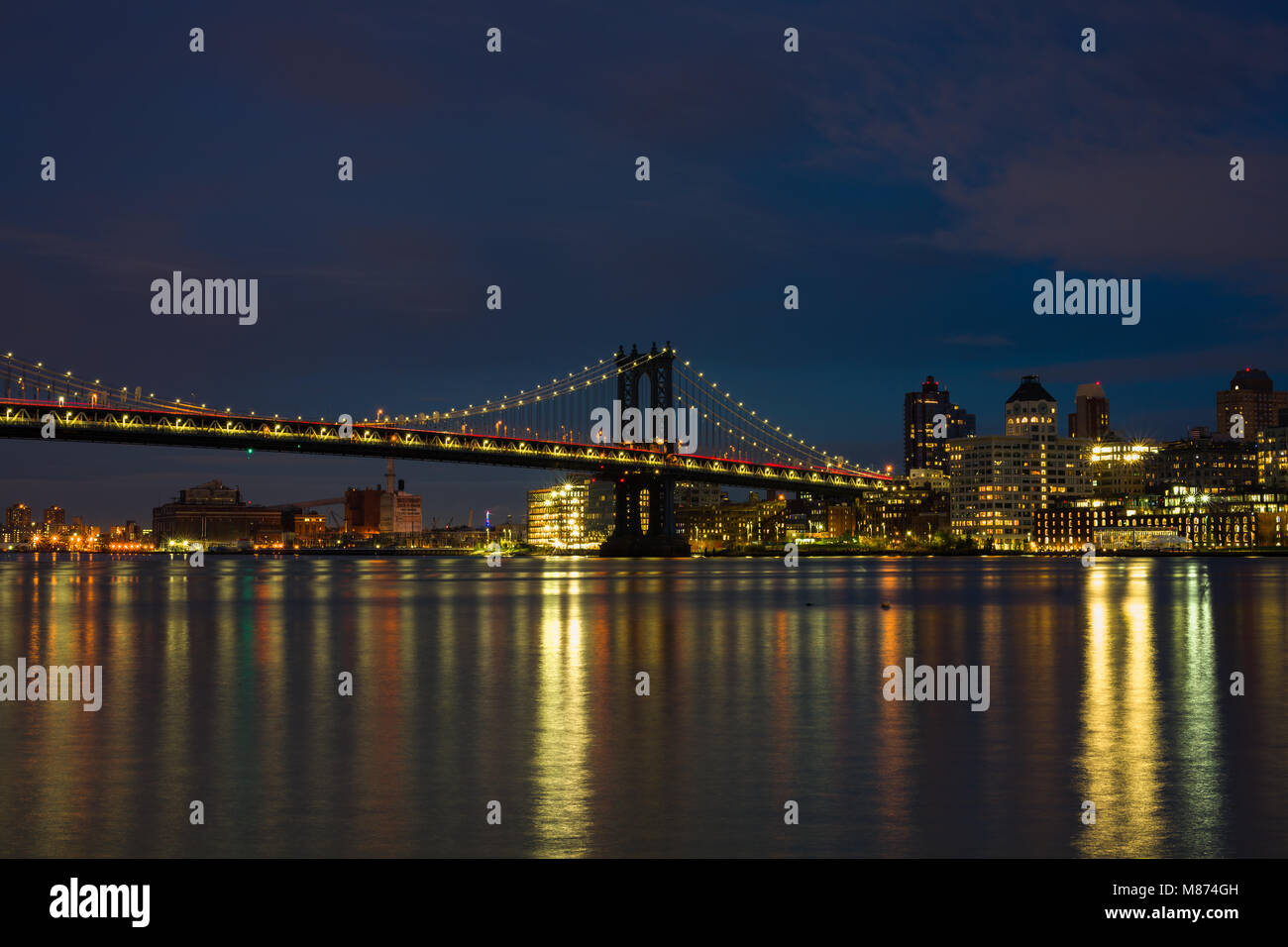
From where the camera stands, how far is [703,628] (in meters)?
35.5

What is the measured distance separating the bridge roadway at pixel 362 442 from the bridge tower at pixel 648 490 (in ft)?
8.73

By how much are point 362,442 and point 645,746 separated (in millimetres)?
88186

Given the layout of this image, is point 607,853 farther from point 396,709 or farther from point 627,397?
point 627,397

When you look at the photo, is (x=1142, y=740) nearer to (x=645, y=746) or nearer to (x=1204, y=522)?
(x=645, y=746)

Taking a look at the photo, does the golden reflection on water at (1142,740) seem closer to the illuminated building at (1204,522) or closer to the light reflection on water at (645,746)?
the light reflection on water at (645,746)

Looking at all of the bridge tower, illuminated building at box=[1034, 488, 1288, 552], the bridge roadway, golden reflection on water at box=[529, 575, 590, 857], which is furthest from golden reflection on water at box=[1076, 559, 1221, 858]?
illuminated building at box=[1034, 488, 1288, 552]

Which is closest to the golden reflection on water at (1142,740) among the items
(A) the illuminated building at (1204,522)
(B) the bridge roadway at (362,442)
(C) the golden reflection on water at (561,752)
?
(C) the golden reflection on water at (561,752)

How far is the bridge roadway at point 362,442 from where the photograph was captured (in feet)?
292

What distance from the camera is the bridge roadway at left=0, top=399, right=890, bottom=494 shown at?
88.9 m

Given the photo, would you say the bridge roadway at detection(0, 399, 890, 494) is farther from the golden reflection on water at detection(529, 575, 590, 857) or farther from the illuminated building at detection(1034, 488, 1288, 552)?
the illuminated building at detection(1034, 488, 1288, 552)

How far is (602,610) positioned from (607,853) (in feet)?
110

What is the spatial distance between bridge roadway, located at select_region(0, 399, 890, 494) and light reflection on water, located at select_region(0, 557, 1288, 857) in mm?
59866

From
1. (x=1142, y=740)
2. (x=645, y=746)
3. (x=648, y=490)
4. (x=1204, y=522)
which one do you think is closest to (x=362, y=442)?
(x=648, y=490)
